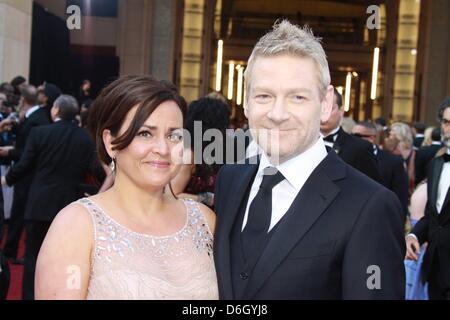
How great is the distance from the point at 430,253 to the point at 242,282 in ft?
9.00

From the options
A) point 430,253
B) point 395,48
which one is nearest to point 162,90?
point 430,253

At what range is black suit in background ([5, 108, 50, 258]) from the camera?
7.47 metres

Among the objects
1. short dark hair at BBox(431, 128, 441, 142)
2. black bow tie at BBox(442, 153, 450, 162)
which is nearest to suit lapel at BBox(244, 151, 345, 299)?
black bow tie at BBox(442, 153, 450, 162)

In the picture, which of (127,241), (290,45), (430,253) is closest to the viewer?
(290,45)

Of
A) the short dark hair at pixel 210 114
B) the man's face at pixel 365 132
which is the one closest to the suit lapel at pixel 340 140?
the short dark hair at pixel 210 114

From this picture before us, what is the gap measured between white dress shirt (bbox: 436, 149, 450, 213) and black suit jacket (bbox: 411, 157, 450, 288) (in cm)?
2

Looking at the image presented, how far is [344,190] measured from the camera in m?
2.18

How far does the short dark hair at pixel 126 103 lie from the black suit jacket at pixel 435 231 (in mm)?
2650

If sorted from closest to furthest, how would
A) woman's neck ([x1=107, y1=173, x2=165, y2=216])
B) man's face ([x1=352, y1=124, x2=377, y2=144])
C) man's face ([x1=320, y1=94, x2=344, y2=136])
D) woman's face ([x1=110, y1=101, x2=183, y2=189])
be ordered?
woman's face ([x1=110, y1=101, x2=183, y2=189]) → woman's neck ([x1=107, y1=173, x2=165, y2=216]) → man's face ([x1=320, y1=94, x2=344, y2=136]) → man's face ([x1=352, y1=124, x2=377, y2=144])

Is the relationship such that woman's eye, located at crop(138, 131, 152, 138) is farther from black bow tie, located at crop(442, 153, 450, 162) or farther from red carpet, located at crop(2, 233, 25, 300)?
red carpet, located at crop(2, 233, 25, 300)

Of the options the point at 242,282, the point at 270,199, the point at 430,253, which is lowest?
the point at 430,253

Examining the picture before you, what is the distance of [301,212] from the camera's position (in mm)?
2168

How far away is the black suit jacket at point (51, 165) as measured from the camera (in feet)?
20.5
